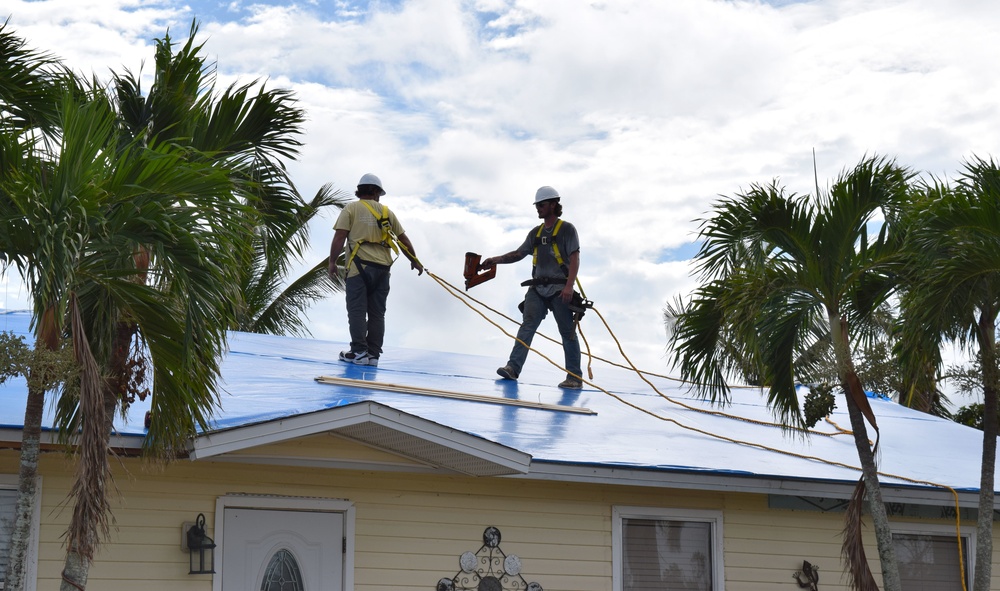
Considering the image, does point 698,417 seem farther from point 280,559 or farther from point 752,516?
point 280,559

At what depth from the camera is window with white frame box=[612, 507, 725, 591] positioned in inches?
384

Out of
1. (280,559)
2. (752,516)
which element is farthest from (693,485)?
(280,559)

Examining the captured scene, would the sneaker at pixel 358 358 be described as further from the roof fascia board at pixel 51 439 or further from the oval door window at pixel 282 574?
the roof fascia board at pixel 51 439

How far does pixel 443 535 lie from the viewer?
9016 mm

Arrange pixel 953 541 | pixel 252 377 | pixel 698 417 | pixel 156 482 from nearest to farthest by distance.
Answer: pixel 156 482 < pixel 252 377 < pixel 953 541 < pixel 698 417

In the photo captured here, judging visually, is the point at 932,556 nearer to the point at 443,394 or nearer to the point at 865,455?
the point at 865,455

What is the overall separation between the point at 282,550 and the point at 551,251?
4.96 metres

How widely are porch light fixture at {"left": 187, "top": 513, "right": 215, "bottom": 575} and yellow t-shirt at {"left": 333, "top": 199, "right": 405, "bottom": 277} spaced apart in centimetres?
403

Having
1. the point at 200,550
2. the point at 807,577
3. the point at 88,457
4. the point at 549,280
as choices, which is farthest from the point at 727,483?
the point at 88,457

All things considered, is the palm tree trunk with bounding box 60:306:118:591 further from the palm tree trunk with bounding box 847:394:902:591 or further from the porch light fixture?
the palm tree trunk with bounding box 847:394:902:591

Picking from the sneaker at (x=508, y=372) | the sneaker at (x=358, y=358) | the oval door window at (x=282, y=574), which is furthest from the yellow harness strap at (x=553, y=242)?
the oval door window at (x=282, y=574)

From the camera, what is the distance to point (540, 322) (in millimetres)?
12539

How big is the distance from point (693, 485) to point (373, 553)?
2692 millimetres

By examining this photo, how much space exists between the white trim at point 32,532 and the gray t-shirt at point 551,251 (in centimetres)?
602
